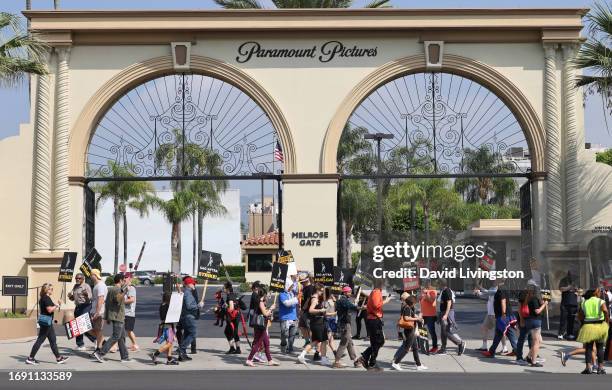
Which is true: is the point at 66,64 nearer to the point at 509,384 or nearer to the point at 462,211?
the point at 509,384

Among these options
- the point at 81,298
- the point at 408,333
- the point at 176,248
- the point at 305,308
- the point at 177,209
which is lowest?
the point at 408,333

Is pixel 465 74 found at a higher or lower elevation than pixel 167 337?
higher

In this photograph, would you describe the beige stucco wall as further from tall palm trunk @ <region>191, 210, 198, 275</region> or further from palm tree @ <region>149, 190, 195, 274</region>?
tall palm trunk @ <region>191, 210, 198, 275</region>

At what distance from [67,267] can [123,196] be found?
48246mm

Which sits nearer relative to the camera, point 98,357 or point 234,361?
point 98,357

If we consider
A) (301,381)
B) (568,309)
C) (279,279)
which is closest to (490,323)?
(568,309)

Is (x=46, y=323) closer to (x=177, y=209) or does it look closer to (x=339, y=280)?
(x=339, y=280)

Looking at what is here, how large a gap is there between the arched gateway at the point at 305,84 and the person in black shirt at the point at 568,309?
3.59 metres

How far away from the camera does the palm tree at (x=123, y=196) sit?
71312 millimetres

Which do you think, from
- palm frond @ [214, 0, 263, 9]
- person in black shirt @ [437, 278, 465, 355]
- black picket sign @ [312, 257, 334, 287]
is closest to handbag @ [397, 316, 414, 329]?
person in black shirt @ [437, 278, 465, 355]

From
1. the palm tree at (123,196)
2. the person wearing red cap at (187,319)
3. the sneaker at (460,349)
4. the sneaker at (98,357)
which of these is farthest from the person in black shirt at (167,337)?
the palm tree at (123,196)

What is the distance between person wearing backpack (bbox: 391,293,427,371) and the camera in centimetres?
1842

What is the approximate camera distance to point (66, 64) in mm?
27125

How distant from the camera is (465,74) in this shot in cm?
2755
